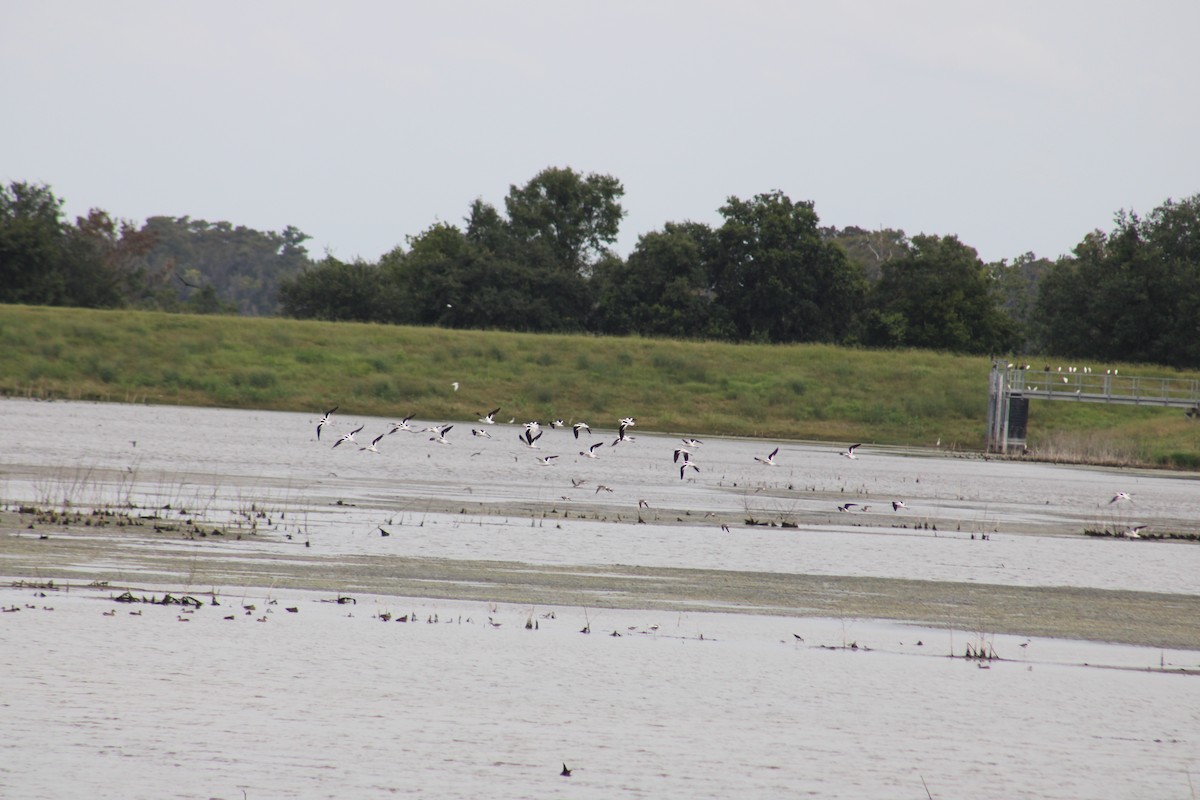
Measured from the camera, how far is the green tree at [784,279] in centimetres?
10400

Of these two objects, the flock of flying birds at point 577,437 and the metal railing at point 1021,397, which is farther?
the metal railing at point 1021,397

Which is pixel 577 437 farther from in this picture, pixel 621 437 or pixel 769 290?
pixel 769 290

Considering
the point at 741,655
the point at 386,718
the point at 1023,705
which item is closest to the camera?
the point at 386,718

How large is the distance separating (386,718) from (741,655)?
13.8 feet

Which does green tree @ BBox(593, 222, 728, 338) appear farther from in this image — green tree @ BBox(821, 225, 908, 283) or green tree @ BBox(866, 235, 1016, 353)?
green tree @ BBox(821, 225, 908, 283)

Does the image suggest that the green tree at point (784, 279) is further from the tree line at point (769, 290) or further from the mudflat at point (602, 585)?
the mudflat at point (602, 585)

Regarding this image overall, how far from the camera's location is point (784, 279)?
104625 mm

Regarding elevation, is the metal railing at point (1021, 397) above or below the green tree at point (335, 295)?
below

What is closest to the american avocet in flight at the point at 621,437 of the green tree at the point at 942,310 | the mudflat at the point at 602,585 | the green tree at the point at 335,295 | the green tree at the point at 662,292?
the mudflat at the point at 602,585

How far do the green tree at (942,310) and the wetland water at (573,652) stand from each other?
73571 millimetres

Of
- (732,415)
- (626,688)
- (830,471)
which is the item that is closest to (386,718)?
(626,688)

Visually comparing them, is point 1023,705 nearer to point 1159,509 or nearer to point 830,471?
point 1159,509

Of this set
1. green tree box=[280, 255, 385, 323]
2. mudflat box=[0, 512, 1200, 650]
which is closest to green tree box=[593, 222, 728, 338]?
green tree box=[280, 255, 385, 323]

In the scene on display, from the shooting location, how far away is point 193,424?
5634 centimetres
